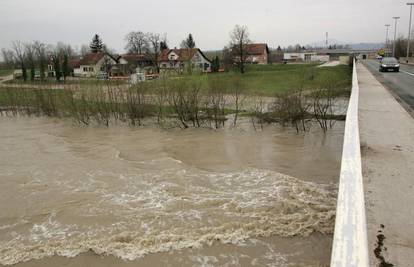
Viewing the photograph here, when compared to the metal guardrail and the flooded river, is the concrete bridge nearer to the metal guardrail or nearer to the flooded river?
the metal guardrail

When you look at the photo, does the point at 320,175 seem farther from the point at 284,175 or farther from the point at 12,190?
the point at 12,190

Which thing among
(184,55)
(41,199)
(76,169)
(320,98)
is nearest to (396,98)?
(320,98)

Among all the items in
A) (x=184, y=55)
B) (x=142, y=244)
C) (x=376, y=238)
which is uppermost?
(x=184, y=55)

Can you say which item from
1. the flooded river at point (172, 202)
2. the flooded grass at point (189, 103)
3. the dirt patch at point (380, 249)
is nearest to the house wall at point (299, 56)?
the flooded grass at point (189, 103)

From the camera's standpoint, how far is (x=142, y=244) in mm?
6121

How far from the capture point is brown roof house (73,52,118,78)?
75000 mm

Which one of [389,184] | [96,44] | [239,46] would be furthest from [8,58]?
[389,184]

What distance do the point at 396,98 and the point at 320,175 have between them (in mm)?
9008

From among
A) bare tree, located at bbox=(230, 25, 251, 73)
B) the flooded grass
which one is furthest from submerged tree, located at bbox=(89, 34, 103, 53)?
the flooded grass

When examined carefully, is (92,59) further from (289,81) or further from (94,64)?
(289,81)

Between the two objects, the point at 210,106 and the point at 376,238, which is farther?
the point at 210,106

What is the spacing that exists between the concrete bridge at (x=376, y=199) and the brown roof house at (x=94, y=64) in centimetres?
7137

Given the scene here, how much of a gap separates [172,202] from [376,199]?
4339mm

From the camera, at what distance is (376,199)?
4961 mm
